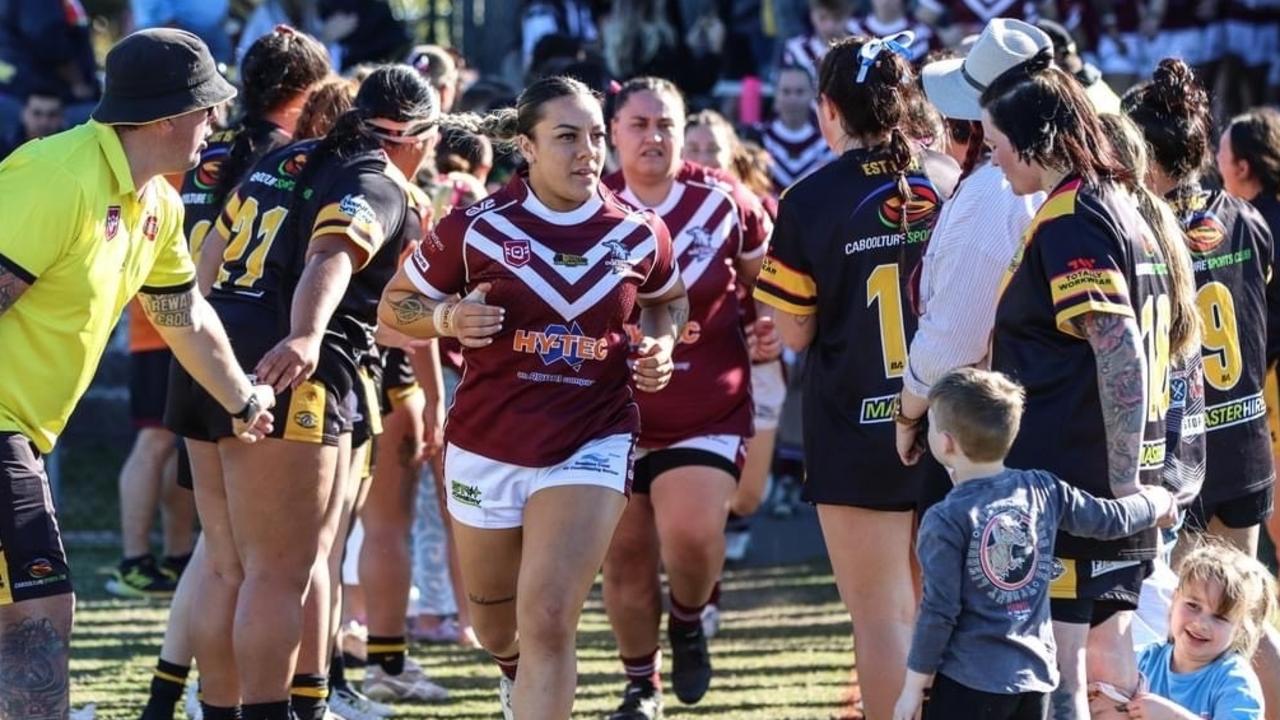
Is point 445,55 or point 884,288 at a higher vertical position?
point 445,55

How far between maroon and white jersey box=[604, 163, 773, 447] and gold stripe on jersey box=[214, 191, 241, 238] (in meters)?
1.40

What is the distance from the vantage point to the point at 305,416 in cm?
570

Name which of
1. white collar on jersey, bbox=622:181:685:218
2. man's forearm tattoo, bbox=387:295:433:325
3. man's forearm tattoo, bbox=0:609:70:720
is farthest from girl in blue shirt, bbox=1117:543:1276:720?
man's forearm tattoo, bbox=0:609:70:720

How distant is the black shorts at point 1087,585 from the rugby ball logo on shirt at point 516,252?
1.68 meters

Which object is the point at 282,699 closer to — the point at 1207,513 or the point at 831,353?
the point at 831,353

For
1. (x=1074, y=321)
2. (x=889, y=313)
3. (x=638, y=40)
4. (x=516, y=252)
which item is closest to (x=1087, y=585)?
(x=1074, y=321)

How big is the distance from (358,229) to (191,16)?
25.1 feet

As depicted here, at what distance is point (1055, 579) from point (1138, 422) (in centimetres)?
42

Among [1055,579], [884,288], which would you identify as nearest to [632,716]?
[884,288]

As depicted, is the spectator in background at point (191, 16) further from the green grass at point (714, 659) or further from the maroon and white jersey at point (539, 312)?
the maroon and white jersey at point (539, 312)

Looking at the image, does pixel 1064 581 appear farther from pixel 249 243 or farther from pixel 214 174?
pixel 214 174

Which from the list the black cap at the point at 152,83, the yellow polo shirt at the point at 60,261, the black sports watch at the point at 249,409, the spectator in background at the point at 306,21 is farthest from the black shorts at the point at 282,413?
the spectator in background at the point at 306,21

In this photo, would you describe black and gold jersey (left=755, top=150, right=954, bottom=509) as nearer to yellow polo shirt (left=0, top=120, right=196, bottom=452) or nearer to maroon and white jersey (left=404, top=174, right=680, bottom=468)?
maroon and white jersey (left=404, top=174, right=680, bottom=468)

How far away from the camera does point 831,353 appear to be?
5.73 m
